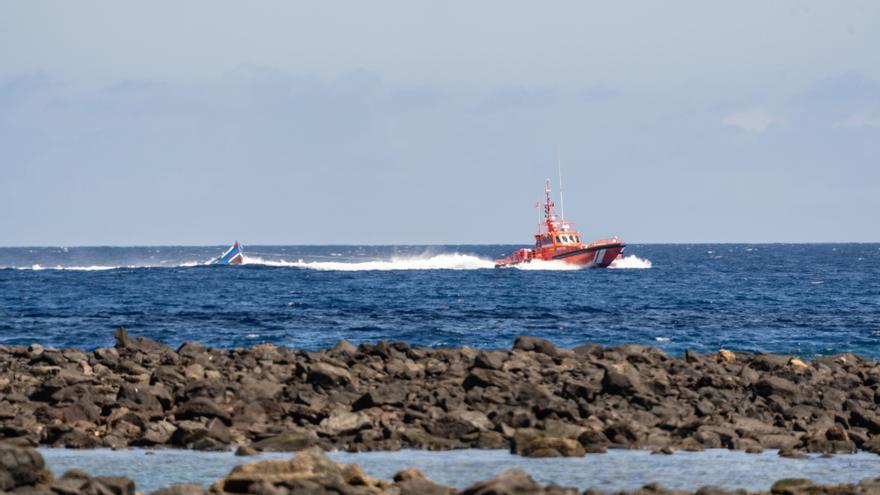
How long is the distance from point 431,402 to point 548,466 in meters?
4.91

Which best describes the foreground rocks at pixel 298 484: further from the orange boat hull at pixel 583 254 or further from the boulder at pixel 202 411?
the orange boat hull at pixel 583 254

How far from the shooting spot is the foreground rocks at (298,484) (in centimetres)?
1466

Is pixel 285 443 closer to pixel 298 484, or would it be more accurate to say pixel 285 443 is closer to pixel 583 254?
pixel 298 484

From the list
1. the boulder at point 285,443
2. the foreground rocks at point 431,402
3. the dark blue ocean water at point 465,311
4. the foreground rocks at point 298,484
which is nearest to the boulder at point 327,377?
the foreground rocks at point 431,402

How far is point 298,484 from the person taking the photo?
1505cm

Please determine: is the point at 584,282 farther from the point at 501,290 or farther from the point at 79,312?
the point at 79,312

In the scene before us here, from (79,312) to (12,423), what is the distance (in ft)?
127

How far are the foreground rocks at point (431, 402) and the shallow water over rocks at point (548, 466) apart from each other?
0.47 metres

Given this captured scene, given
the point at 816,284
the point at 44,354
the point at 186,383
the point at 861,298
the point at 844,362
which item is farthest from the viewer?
the point at 816,284

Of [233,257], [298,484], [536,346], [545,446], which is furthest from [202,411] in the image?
[233,257]

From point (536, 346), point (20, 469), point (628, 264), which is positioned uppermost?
point (628, 264)

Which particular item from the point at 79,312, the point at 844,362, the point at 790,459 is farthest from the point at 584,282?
the point at 790,459

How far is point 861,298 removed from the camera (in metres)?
67.8

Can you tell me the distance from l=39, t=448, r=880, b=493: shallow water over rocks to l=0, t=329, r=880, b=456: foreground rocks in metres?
0.47
